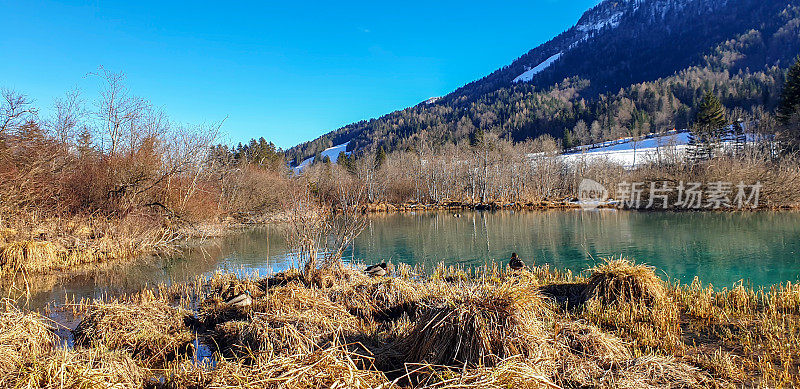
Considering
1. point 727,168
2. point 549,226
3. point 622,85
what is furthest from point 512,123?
point 549,226

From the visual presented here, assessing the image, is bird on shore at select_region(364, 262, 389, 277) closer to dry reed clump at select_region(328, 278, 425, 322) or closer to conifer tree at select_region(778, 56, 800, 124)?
dry reed clump at select_region(328, 278, 425, 322)

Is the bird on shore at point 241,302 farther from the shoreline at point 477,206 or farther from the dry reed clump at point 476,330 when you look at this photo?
the shoreline at point 477,206

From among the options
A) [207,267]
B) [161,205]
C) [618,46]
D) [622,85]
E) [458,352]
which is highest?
[618,46]

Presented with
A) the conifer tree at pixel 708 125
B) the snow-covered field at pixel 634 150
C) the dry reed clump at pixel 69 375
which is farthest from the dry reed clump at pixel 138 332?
the conifer tree at pixel 708 125

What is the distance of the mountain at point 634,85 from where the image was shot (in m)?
103

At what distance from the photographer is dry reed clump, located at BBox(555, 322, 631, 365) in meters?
4.95

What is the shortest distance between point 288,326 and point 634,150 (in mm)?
82967

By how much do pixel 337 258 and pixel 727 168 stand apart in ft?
137

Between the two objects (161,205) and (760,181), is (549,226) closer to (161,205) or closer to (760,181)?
(760,181)

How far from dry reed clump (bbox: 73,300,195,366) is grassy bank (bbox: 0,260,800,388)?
2 centimetres

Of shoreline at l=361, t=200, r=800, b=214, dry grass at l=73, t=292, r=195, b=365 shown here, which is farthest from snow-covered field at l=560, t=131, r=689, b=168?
dry grass at l=73, t=292, r=195, b=365

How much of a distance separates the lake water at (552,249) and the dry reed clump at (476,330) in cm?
881

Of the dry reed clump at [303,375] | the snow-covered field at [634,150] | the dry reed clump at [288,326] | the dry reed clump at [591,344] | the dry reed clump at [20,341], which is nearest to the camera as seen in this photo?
the dry reed clump at [303,375]

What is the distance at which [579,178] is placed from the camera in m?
59.0
